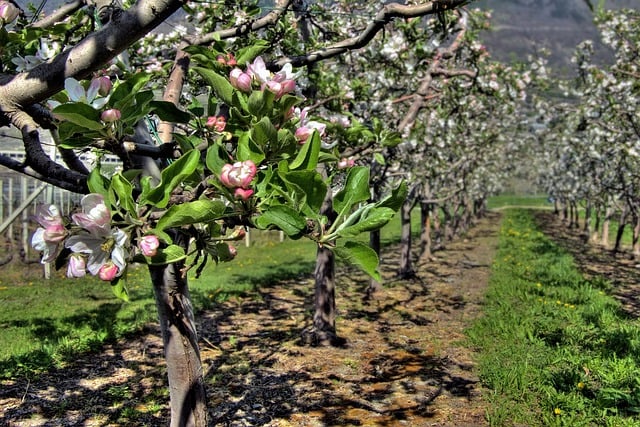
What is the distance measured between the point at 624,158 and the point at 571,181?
34.8 ft

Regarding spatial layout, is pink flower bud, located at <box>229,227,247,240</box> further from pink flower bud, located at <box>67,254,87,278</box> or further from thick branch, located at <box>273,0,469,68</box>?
thick branch, located at <box>273,0,469,68</box>

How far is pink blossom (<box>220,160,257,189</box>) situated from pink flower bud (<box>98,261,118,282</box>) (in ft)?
1.07

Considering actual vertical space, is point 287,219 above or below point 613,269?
above

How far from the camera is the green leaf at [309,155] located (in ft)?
4.34

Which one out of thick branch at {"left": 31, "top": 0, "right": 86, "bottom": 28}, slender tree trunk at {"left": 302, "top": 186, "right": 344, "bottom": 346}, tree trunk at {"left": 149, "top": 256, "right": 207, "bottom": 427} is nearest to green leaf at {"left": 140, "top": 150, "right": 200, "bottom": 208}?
tree trunk at {"left": 149, "top": 256, "right": 207, "bottom": 427}

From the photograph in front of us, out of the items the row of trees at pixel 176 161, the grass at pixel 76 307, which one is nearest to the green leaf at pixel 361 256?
the row of trees at pixel 176 161

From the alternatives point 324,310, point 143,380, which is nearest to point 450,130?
point 324,310

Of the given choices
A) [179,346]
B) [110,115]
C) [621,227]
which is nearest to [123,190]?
[110,115]

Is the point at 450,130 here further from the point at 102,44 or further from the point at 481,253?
the point at 102,44

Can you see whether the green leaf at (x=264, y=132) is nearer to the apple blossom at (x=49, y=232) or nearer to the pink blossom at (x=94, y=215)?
the pink blossom at (x=94, y=215)

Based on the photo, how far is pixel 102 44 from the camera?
4.94ft

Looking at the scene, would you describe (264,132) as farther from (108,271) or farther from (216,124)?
(108,271)

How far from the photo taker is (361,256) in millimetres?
1230

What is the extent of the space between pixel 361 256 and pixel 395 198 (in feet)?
0.52
